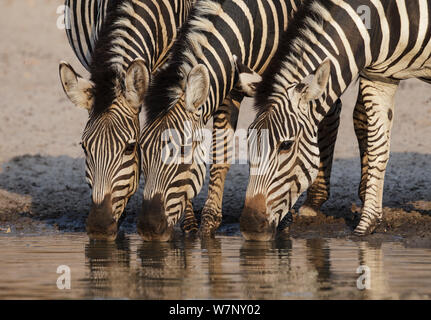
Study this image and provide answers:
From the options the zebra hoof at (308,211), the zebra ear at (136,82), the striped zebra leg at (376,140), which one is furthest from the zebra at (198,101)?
the zebra hoof at (308,211)

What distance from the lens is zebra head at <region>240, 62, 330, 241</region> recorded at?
345 inches

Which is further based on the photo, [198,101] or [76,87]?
[76,87]

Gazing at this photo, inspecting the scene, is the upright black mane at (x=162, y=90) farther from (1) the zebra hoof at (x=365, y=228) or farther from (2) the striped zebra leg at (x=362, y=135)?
(2) the striped zebra leg at (x=362, y=135)

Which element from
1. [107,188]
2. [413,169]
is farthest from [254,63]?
[413,169]

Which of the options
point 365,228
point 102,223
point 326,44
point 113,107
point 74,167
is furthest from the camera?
point 74,167

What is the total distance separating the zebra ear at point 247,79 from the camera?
30.8ft

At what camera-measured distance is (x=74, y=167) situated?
13.8m

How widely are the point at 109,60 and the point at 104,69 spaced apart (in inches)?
6.1

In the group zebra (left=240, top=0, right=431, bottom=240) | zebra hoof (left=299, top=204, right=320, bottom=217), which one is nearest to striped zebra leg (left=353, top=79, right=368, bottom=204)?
zebra hoof (left=299, top=204, right=320, bottom=217)

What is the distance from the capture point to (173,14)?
35.2 feet

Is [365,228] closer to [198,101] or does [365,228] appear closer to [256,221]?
[256,221]

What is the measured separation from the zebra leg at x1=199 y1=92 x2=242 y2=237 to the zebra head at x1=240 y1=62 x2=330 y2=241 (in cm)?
126

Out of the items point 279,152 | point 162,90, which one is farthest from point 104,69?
point 279,152
